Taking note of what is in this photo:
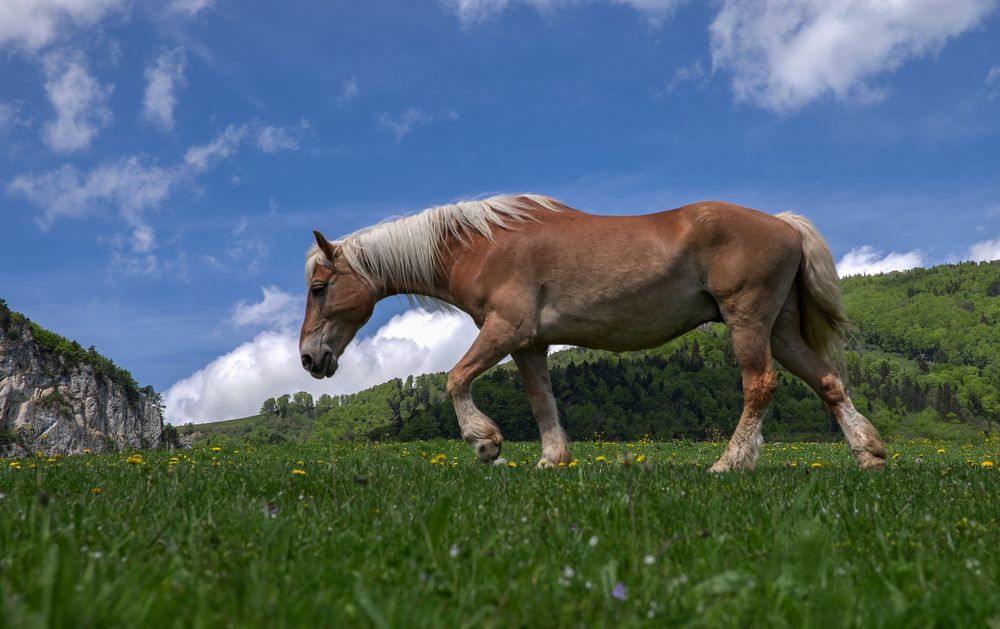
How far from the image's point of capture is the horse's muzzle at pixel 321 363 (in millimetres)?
9130

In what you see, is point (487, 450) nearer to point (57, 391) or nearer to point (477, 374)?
point (477, 374)

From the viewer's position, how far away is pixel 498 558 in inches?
102

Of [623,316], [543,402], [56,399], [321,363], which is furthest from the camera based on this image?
[56,399]

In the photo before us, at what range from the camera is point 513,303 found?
309 inches

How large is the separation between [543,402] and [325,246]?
3144 mm

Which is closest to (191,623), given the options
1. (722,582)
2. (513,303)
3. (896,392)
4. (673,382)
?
(722,582)

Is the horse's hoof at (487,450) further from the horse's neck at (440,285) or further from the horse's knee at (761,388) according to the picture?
the horse's knee at (761,388)

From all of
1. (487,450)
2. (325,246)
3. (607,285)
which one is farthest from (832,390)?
(325,246)

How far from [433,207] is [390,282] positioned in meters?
1.03

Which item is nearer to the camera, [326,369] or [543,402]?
[543,402]

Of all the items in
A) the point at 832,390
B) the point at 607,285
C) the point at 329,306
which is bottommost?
the point at 832,390

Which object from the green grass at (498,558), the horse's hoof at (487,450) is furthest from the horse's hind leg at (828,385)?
the horse's hoof at (487,450)

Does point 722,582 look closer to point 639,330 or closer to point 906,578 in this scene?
point 906,578

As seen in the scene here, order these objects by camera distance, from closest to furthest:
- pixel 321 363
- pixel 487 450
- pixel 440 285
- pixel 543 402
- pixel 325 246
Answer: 1. pixel 487 450
2. pixel 543 402
3. pixel 440 285
4. pixel 325 246
5. pixel 321 363
